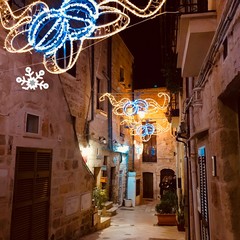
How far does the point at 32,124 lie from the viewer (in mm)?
6199

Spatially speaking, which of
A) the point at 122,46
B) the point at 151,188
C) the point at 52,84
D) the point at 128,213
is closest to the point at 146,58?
the point at 122,46

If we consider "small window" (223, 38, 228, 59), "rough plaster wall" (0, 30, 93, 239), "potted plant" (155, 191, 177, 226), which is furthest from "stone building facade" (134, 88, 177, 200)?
"small window" (223, 38, 228, 59)

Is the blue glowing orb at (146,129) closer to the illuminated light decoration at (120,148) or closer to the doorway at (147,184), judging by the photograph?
the illuminated light decoration at (120,148)

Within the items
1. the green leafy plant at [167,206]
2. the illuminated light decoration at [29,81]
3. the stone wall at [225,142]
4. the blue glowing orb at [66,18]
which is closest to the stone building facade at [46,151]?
the illuminated light decoration at [29,81]

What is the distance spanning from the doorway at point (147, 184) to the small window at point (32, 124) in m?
15.1

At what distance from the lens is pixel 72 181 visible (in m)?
7.78

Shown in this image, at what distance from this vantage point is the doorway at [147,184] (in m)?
20.1

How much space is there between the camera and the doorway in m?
20.1

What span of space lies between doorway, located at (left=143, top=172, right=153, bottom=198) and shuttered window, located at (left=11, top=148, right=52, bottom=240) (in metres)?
14.4

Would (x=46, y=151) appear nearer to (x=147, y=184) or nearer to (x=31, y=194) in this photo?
(x=31, y=194)

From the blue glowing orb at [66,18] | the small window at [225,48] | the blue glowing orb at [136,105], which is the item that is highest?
the blue glowing orb at [136,105]

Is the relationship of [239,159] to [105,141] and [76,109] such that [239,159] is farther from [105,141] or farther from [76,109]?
[105,141]

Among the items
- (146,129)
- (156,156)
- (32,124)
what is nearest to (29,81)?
(32,124)

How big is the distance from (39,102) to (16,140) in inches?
47.0
